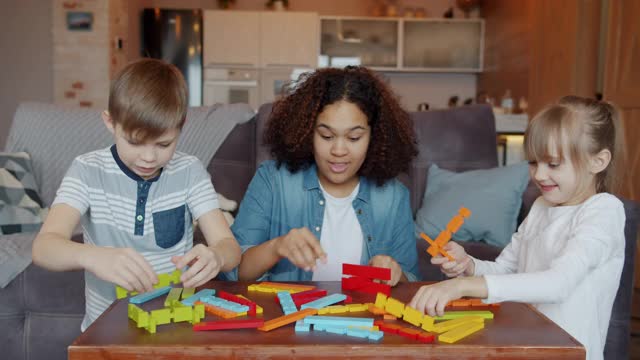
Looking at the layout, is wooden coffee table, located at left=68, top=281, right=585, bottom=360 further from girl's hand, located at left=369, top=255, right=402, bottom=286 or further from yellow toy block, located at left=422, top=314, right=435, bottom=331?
girl's hand, located at left=369, top=255, right=402, bottom=286

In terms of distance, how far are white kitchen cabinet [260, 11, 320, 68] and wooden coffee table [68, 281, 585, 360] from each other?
618 cm

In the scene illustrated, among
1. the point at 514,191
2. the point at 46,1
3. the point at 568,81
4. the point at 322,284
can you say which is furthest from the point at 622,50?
the point at 46,1

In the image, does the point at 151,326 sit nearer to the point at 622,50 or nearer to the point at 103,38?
the point at 622,50

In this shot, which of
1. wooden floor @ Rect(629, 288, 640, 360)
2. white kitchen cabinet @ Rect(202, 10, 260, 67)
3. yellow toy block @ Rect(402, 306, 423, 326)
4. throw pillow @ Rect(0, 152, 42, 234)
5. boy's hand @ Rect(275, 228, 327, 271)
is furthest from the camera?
white kitchen cabinet @ Rect(202, 10, 260, 67)

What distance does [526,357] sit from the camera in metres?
0.85

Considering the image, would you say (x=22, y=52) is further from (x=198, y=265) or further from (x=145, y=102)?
(x=198, y=265)

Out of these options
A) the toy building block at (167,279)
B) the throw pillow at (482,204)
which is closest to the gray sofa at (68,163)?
the throw pillow at (482,204)

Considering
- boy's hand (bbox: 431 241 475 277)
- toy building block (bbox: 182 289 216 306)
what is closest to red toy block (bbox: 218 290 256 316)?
toy building block (bbox: 182 289 216 306)

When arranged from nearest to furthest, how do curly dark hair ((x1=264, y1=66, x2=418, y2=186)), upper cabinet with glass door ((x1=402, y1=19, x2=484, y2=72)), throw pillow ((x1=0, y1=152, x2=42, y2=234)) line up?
1. curly dark hair ((x1=264, y1=66, x2=418, y2=186))
2. throw pillow ((x1=0, y1=152, x2=42, y2=234))
3. upper cabinet with glass door ((x1=402, y1=19, x2=484, y2=72))

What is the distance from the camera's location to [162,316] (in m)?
0.93

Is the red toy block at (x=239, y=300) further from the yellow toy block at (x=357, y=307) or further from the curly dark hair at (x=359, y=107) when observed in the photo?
the curly dark hair at (x=359, y=107)

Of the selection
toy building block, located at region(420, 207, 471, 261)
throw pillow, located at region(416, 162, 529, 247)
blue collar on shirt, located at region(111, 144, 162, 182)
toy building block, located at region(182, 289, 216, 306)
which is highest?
blue collar on shirt, located at region(111, 144, 162, 182)

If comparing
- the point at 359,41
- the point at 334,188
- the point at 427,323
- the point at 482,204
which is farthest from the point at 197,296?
the point at 359,41

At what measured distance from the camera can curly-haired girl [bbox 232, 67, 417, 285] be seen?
5.23ft
